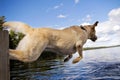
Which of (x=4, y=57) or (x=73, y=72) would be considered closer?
(x=4, y=57)

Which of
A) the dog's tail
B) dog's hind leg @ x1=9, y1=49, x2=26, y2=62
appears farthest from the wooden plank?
the dog's tail

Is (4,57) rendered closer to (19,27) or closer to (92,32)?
(19,27)

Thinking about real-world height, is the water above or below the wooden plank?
below

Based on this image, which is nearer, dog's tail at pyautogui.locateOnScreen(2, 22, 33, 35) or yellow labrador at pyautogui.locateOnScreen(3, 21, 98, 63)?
yellow labrador at pyautogui.locateOnScreen(3, 21, 98, 63)

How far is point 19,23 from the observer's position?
475 centimetres

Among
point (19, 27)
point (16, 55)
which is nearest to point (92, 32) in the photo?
point (19, 27)

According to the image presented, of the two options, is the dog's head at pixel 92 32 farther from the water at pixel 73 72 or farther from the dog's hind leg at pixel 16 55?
the water at pixel 73 72

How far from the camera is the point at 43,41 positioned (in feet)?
15.0

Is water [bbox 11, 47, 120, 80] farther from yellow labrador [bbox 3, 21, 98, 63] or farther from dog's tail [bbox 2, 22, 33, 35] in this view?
dog's tail [bbox 2, 22, 33, 35]

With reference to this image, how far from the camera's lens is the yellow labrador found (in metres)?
4.30

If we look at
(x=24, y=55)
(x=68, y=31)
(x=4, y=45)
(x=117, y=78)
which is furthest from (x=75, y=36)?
(x=117, y=78)

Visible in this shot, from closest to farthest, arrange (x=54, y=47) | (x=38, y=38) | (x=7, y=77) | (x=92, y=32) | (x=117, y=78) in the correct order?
(x=7, y=77)
(x=38, y=38)
(x=54, y=47)
(x=92, y=32)
(x=117, y=78)

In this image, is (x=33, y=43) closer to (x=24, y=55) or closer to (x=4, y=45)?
(x=24, y=55)

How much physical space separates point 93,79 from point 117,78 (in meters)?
1.58
